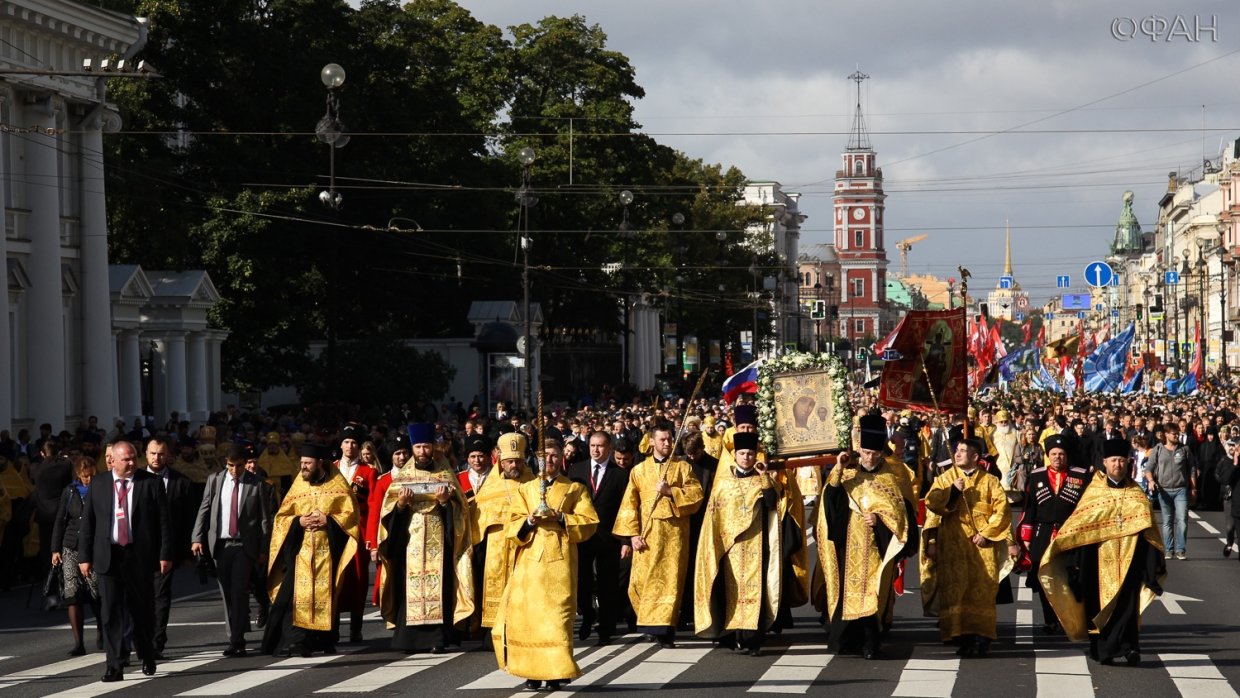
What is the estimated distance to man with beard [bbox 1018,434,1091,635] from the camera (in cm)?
1374

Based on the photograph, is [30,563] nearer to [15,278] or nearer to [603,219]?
[15,278]

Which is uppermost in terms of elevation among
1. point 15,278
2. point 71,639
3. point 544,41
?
point 544,41

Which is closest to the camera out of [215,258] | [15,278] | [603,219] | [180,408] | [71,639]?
[71,639]

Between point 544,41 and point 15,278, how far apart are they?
2847cm

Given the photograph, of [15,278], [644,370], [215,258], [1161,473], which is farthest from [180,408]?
[644,370]

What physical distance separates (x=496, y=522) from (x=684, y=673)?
1759mm

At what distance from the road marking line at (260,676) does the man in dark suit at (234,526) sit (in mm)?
729

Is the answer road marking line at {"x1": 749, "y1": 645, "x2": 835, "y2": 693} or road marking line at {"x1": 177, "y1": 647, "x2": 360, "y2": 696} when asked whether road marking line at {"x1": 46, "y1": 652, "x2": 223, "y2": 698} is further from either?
road marking line at {"x1": 749, "y1": 645, "x2": 835, "y2": 693}

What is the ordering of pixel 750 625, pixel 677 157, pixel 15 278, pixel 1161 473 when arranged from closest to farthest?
1. pixel 750 625
2. pixel 1161 473
3. pixel 15 278
4. pixel 677 157

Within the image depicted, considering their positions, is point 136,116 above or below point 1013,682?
above

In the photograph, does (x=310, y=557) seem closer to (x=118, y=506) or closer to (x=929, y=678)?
(x=118, y=506)

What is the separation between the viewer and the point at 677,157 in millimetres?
77500

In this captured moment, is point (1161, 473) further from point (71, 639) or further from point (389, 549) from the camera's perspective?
point (71, 639)

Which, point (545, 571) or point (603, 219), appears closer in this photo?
point (545, 571)
